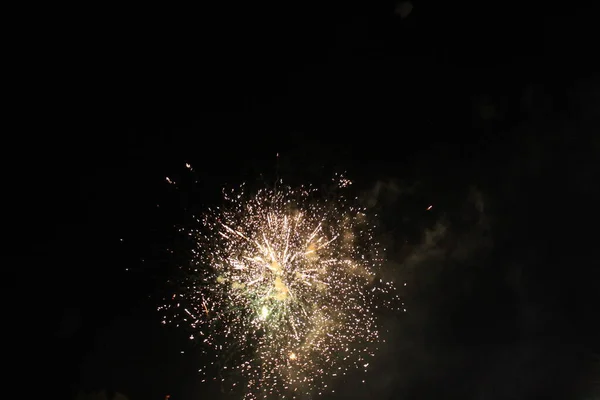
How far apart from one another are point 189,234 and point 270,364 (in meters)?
4.63

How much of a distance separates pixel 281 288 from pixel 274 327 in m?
1.13

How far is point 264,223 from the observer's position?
10.9m

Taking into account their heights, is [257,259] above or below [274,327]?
above

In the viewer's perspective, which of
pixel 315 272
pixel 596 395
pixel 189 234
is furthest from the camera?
pixel 596 395

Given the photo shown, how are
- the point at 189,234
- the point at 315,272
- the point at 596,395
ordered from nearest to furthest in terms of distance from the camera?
the point at 189,234
the point at 315,272
the point at 596,395

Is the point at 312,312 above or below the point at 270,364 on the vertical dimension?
above

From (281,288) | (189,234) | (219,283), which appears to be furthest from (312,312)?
(189,234)

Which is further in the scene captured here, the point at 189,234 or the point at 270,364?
the point at 270,364

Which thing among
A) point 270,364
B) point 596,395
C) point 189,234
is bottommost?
point 270,364

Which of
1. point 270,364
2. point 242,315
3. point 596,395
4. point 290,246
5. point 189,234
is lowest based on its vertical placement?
point 270,364

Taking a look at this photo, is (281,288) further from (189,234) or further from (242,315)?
(189,234)

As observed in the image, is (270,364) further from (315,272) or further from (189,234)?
(189,234)

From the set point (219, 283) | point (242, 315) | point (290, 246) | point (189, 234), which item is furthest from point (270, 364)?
point (189, 234)

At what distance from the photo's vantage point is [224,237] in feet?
35.4
